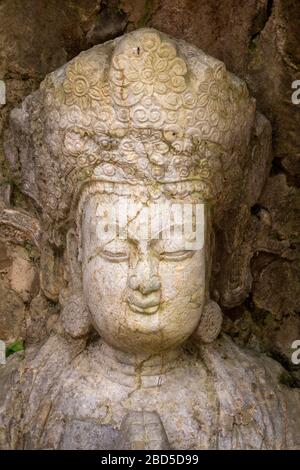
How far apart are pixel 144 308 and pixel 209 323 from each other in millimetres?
329

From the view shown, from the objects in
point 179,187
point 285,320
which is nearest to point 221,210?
point 179,187

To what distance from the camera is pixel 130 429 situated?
3.31m

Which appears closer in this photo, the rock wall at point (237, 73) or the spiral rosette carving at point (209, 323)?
the spiral rosette carving at point (209, 323)

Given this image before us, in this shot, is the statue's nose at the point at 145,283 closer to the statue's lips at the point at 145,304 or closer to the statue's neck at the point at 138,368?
the statue's lips at the point at 145,304

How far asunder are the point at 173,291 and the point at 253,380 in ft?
1.59

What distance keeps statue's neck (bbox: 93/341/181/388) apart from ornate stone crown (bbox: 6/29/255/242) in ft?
1.77

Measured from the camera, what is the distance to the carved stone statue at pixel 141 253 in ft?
11.0

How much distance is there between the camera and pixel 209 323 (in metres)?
3.62

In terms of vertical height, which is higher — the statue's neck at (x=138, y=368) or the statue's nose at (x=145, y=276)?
the statue's nose at (x=145, y=276)

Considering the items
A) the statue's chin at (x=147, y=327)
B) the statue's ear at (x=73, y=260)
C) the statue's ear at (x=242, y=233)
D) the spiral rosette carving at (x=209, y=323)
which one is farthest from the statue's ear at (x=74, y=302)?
the statue's ear at (x=242, y=233)

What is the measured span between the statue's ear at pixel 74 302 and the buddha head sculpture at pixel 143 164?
0.08m

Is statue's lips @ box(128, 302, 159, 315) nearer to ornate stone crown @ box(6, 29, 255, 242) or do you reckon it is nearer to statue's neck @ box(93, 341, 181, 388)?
statue's neck @ box(93, 341, 181, 388)

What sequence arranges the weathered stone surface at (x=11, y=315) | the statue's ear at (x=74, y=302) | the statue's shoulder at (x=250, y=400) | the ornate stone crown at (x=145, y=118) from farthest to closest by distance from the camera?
the weathered stone surface at (x=11, y=315) < the statue's ear at (x=74, y=302) < the statue's shoulder at (x=250, y=400) < the ornate stone crown at (x=145, y=118)
